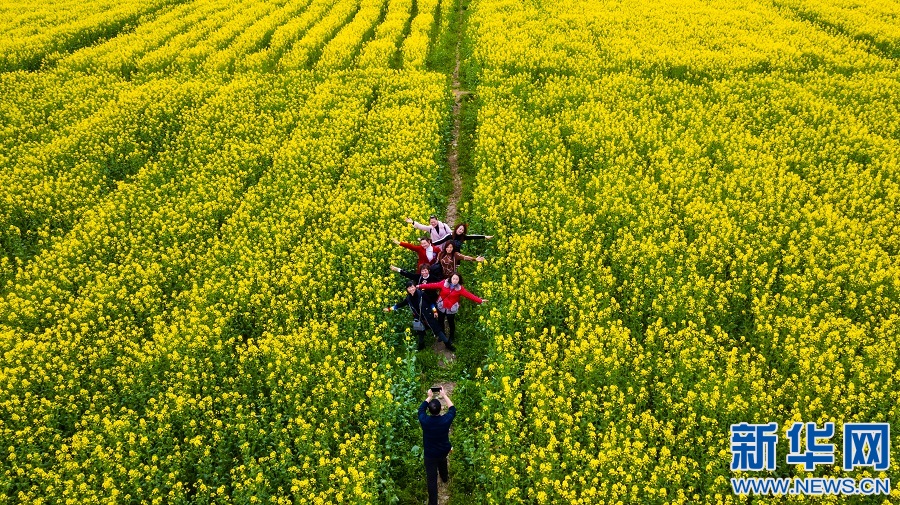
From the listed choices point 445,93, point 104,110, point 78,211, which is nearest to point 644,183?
point 445,93

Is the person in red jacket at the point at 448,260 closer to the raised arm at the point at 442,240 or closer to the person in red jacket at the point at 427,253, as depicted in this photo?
the person in red jacket at the point at 427,253

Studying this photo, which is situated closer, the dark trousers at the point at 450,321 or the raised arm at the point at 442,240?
the dark trousers at the point at 450,321

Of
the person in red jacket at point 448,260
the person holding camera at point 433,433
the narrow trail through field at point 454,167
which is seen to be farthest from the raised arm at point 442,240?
the person holding camera at point 433,433

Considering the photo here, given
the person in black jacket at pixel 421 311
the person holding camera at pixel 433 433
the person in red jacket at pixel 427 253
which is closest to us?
the person holding camera at pixel 433 433

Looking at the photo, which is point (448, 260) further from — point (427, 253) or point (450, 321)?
point (450, 321)

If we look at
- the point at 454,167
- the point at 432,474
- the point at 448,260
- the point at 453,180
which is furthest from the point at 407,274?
the point at 454,167

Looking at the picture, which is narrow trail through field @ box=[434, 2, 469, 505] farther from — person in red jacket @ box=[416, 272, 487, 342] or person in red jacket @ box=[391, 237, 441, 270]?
person in red jacket @ box=[391, 237, 441, 270]
